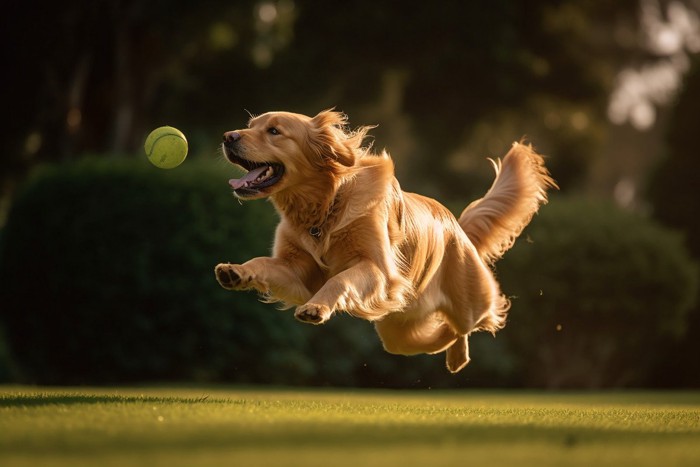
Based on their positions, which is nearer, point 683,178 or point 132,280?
point 132,280

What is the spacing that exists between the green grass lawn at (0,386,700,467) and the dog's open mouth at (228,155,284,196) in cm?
123

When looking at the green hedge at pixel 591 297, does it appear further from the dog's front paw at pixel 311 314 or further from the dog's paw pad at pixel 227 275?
the dog's front paw at pixel 311 314

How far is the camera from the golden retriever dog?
597cm

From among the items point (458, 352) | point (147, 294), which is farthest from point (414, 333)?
point (147, 294)

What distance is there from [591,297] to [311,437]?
11.0 m

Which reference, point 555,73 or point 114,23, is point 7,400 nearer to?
point 114,23

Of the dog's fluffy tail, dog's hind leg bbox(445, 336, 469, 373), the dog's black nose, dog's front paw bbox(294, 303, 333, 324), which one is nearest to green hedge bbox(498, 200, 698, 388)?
the dog's fluffy tail

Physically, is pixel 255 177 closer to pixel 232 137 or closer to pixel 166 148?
pixel 232 137

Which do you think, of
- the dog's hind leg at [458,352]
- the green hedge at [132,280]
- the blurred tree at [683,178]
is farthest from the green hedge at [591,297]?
the dog's hind leg at [458,352]

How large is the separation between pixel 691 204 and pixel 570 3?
13.5 ft

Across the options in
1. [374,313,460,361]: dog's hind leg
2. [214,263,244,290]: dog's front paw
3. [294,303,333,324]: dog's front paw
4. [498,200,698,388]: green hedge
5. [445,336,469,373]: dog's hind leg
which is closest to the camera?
[294,303,333,324]: dog's front paw

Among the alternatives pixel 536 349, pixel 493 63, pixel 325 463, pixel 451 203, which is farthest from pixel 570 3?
pixel 325 463

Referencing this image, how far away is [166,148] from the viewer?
6750 millimetres

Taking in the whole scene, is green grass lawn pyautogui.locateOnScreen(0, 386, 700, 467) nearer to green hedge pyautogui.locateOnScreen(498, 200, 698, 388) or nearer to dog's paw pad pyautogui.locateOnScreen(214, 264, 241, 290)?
dog's paw pad pyautogui.locateOnScreen(214, 264, 241, 290)
